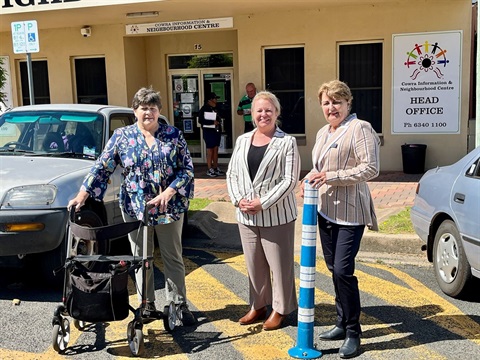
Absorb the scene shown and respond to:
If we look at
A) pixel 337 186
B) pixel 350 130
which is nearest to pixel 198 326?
pixel 337 186

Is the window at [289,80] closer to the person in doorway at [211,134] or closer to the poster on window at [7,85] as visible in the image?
the person in doorway at [211,134]

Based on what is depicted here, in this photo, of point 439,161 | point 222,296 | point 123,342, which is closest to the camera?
point 123,342

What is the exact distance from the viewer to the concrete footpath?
23.0ft

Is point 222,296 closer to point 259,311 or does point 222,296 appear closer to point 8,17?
point 259,311

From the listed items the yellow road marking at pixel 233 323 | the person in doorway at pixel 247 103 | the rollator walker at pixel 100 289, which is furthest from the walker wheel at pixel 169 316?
the person in doorway at pixel 247 103

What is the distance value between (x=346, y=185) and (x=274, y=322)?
1297 millimetres

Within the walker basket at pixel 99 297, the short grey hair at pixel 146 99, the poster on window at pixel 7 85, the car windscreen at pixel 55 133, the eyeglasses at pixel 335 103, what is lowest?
the walker basket at pixel 99 297

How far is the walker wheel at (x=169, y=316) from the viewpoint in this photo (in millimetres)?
4527

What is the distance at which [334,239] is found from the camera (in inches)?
169

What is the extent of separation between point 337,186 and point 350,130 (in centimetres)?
41

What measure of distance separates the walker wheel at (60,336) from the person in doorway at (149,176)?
0.58 meters

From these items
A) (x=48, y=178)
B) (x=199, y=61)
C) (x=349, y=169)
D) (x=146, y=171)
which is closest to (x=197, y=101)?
(x=199, y=61)

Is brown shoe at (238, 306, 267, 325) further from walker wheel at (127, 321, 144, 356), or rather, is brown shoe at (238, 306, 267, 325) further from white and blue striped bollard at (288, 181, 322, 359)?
walker wheel at (127, 321, 144, 356)

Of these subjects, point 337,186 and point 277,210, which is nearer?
point 337,186
